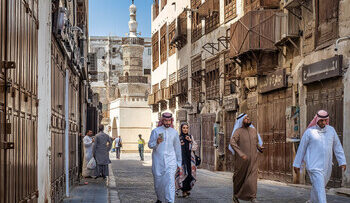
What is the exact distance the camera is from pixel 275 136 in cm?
1841

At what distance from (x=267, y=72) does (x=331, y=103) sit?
198 inches

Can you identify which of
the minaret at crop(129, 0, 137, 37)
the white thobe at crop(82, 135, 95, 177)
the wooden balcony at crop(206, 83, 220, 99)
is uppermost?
the minaret at crop(129, 0, 137, 37)

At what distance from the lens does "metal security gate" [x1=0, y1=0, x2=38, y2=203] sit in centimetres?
521

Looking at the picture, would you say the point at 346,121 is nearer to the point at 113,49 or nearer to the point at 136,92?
the point at 136,92

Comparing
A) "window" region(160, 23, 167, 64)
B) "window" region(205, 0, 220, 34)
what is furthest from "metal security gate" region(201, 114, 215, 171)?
"window" region(160, 23, 167, 64)

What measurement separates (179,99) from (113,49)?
166 ft

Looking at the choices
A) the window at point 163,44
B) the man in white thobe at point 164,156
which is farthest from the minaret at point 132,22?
the man in white thobe at point 164,156

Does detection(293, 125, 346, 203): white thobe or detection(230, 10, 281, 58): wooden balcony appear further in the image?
detection(230, 10, 281, 58): wooden balcony

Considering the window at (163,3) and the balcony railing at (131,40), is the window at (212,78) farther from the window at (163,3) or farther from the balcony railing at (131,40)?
the balcony railing at (131,40)

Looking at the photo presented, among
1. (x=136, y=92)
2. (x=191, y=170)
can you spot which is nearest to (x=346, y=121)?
(x=191, y=170)

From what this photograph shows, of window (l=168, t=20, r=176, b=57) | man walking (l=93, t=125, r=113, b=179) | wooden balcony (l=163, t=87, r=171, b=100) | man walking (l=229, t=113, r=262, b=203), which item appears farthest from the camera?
wooden balcony (l=163, t=87, r=171, b=100)

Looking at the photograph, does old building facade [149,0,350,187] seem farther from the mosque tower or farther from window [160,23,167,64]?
the mosque tower

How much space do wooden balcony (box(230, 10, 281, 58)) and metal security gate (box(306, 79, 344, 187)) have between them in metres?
2.82

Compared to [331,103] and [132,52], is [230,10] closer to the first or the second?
[331,103]
